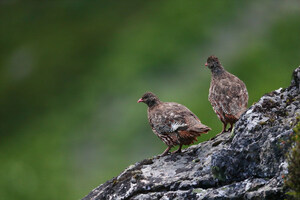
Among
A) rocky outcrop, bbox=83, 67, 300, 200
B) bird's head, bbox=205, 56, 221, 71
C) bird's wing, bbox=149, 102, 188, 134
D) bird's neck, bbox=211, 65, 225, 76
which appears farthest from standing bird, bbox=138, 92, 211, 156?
bird's head, bbox=205, 56, 221, 71

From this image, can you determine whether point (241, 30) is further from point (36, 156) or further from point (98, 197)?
point (98, 197)

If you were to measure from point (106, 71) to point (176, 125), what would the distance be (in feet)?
106

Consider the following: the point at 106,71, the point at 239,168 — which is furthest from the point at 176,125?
the point at 106,71

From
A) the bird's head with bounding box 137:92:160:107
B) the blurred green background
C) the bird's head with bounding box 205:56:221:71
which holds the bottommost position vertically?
the bird's head with bounding box 137:92:160:107

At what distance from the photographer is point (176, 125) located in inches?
547

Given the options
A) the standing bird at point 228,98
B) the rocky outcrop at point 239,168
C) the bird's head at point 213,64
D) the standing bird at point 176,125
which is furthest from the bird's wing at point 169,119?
the bird's head at point 213,64

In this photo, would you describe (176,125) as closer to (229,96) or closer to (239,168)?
(229,96)

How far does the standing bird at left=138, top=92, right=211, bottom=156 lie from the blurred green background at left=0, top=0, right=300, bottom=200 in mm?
17802

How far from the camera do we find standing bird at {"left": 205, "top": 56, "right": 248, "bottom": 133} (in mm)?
14091

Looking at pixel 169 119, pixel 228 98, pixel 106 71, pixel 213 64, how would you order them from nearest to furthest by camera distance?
pixel 169 119, pixel 228 98, pixel 213 64, pixel 106 71

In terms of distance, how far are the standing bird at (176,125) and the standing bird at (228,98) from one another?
2.25 feet

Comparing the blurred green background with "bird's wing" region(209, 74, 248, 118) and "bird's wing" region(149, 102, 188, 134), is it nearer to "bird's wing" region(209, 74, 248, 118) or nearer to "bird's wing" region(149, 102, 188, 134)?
"bird's wing" region(209, 74, 248, 118)

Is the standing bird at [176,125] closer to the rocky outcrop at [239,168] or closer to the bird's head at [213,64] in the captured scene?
the rocky outcrop at [239,168]

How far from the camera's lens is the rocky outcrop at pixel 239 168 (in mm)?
9609
